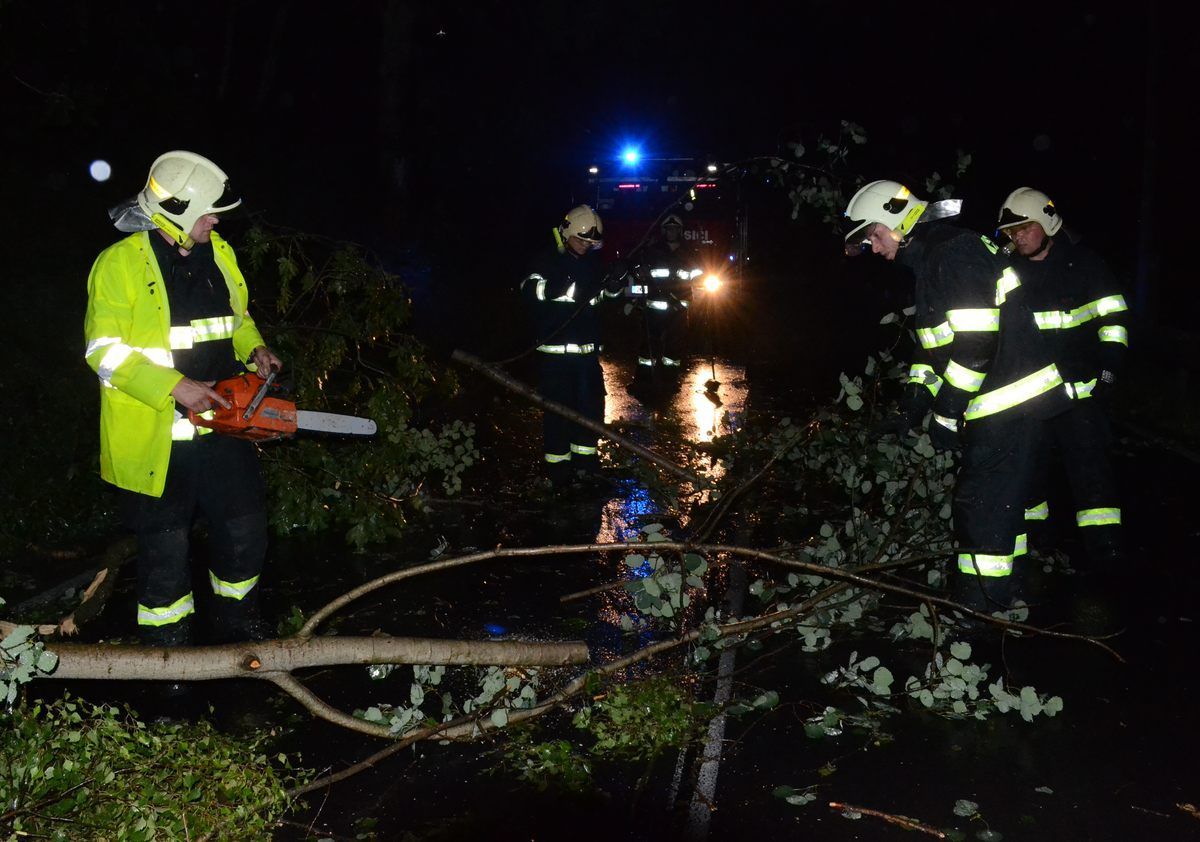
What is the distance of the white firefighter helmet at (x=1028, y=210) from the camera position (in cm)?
632

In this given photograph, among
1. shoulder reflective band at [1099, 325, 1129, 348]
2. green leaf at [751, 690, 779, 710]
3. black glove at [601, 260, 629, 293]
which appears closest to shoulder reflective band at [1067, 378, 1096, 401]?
shoulder reflective band at [1099, 325, 1129, 348]

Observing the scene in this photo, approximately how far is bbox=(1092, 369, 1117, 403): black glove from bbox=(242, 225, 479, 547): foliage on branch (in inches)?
163

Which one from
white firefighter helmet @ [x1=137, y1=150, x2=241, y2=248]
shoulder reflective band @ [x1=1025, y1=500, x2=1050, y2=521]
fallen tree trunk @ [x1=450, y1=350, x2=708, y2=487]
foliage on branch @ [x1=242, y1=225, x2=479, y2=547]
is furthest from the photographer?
fallen tree trunk @ [x1=450, y1=350, x2=708, y2=487]

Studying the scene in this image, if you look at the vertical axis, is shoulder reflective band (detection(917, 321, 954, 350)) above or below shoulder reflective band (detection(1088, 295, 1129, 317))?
below

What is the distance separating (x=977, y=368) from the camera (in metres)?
5.29

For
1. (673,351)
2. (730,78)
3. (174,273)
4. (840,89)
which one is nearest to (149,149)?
(673,351)

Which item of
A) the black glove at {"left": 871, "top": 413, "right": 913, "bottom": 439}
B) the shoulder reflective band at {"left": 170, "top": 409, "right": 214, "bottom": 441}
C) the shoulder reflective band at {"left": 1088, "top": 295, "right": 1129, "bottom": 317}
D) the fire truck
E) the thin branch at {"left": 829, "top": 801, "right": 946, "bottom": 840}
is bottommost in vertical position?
the thin branch at {"left": 829, "top": 801, "right": 946, "bottom": 840}

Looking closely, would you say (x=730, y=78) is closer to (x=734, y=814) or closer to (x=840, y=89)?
(x=840, y=89)

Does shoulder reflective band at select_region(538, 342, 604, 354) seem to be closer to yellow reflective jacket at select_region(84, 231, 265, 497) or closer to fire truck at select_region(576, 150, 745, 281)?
yellow reflective jacket at select_region(84, 231, 265, 497)

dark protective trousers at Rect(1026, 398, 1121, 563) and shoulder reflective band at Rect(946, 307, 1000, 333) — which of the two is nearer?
shoulder reflective band at Rect(946, 307, 1000, 333)

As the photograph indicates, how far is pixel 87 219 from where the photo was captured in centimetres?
1118

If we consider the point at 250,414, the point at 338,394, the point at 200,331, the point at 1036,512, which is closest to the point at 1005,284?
the point at 1036,512

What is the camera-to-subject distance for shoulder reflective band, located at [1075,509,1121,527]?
654 cm

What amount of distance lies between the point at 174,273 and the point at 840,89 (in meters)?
32.6
